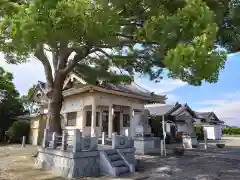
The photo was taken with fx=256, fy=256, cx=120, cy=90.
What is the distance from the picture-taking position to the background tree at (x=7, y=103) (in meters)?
28.1

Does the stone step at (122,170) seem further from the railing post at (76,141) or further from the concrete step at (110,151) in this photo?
the railing post at (76,141)

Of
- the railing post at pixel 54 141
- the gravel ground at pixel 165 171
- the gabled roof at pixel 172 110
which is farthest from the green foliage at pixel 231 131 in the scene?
the railing post at pixel 54 141

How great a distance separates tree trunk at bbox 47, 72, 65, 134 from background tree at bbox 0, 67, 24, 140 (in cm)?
1628

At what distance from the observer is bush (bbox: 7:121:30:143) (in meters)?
25.6

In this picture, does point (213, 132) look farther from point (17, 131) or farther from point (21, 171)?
point (21, 171)

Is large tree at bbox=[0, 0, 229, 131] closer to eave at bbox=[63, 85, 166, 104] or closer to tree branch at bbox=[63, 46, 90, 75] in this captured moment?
tree branch at bbox=[63, 46, 90, 75]

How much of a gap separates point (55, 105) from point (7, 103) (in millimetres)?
17490

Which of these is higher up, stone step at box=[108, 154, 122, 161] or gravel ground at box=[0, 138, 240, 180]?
stone step at box=[108, 154, 122, 161]

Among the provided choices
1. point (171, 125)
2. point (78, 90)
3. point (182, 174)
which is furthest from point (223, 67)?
point (171, 125)

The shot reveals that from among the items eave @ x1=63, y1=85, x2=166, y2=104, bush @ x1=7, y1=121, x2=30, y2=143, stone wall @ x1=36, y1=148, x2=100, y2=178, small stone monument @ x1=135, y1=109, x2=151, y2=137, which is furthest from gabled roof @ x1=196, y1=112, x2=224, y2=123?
stone wall @ x1=36, y1=148, x2=100, y2=178

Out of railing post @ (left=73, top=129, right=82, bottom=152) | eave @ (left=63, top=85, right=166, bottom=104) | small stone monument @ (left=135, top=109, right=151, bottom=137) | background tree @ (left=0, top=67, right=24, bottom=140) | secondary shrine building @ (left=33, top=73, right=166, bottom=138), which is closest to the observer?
railing post @ (left=73, top=129, right=82, bottom=152)

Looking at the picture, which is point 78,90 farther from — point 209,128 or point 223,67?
point 209,128

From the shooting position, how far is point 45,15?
24.3 ft

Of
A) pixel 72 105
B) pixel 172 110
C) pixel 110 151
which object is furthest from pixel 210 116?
pixel 110 151
